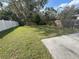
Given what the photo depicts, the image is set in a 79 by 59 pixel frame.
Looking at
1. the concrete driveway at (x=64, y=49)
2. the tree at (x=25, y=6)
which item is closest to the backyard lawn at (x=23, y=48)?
the concrete driveway at (x=64, y=49)

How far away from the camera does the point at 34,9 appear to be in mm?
30016

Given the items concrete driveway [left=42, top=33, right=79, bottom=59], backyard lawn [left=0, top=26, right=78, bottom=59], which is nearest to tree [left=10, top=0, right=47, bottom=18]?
backyard lawn [left=0, top=26, right=78, bottom=59]

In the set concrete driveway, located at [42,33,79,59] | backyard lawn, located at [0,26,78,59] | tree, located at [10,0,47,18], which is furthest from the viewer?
tree, located at [10,0,47,18]

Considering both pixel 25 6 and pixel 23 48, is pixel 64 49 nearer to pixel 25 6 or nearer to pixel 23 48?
pixel 23 48

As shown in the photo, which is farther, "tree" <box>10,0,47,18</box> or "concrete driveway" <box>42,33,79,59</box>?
"tree" <box>10,0,47,18</box>

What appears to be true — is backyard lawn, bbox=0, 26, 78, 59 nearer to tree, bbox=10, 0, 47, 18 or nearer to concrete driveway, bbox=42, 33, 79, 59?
concrete driveway, bbox=42, 33, 79, 59

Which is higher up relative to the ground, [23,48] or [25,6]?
[25,6]

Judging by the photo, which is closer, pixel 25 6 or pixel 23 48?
pixel 23 48

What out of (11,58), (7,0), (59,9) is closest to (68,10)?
(59,9)

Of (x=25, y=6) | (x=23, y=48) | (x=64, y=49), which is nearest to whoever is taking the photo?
(x=64, y=49)

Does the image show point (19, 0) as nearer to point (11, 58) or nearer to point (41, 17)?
point (41, 17)

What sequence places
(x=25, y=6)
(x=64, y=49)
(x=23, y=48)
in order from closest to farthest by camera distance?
(x=64, y=49) < (x=23, y=48) < (x=25, y=6)

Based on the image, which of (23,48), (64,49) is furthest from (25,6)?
(64,49)

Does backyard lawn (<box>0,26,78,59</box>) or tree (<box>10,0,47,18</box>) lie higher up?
tree (<box>10,0,47,18</box>)
